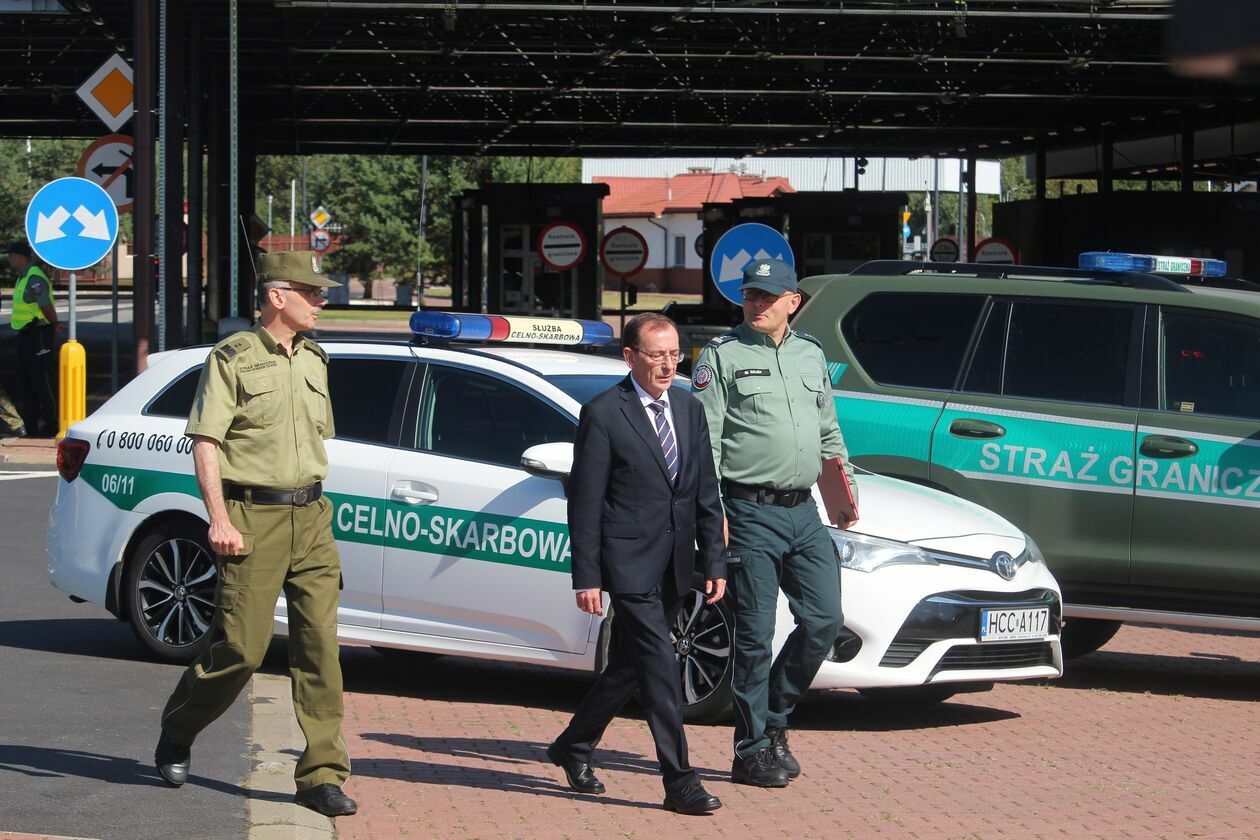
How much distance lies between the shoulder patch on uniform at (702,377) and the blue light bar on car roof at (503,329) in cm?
178

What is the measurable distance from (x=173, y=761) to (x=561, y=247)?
25562mm

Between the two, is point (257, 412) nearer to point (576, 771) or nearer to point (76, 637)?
point (576, 771)

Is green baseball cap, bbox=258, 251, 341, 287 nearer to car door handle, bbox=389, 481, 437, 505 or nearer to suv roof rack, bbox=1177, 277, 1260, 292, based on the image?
car door handle, bbox=389, 481, 437, 505

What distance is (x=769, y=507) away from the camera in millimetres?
5984

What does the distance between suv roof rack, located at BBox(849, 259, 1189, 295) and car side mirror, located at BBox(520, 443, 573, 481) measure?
2317 mm

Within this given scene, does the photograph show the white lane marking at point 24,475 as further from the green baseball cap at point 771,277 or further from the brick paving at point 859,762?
the green baseball cap at point 771,277

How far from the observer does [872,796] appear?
599 centimetres

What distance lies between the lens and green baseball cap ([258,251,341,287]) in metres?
5.52

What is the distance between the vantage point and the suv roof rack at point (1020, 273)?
8258 mm

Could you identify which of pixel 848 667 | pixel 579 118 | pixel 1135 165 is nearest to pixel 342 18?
pixel 579 118

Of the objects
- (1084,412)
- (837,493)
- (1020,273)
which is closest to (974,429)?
(1084,412)

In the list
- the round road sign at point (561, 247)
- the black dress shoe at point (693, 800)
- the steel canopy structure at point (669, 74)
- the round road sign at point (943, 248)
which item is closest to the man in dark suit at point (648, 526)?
the black dress shoe at point (693, 800)

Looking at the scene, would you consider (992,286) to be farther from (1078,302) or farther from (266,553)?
(266,553)

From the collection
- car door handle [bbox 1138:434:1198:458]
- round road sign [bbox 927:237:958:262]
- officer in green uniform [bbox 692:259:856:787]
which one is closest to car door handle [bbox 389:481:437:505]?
officer in green uniform [bbox 692:259:856:787]
